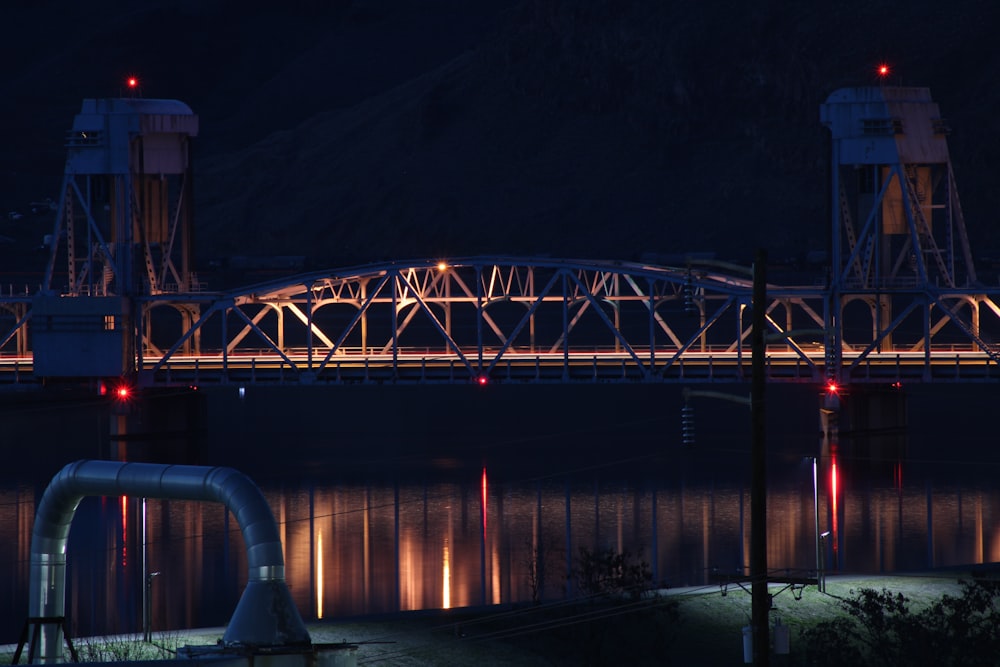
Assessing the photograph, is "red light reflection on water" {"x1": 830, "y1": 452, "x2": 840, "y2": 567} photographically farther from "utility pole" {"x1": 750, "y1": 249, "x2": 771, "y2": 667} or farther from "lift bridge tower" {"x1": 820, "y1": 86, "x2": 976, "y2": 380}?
"utility pole" {"x1": 750, "y1": 249, "x2": 771, "y2": 667}

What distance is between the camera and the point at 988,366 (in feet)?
308

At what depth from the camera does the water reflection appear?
2299 inches

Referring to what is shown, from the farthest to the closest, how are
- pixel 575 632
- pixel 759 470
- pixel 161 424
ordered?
pixel 161 424 < pixel 575 632 < pixel 759 470

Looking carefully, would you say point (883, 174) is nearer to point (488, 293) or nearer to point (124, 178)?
point (488, 293)

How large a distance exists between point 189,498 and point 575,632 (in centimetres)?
1037

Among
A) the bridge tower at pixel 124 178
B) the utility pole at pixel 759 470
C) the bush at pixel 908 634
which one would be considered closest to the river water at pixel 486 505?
the bridge tower at pixel 124 178

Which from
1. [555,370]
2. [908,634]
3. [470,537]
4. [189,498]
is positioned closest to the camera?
[189,498]

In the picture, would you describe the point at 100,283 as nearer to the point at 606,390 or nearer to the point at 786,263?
the point at 606,390

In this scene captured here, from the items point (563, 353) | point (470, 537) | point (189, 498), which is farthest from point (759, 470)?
point (563, 353)

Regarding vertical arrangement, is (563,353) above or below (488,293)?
below

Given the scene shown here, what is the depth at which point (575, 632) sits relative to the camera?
155 feet

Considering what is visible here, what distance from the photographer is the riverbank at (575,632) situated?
150 ft

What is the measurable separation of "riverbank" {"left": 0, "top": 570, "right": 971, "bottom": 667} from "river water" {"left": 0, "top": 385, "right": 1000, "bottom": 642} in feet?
10.8

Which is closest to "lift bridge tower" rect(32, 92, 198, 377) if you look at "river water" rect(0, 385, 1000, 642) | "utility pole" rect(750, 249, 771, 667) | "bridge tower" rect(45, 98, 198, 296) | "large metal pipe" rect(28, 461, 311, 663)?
"bridge tower" rect(45, 98, 198, 296)
